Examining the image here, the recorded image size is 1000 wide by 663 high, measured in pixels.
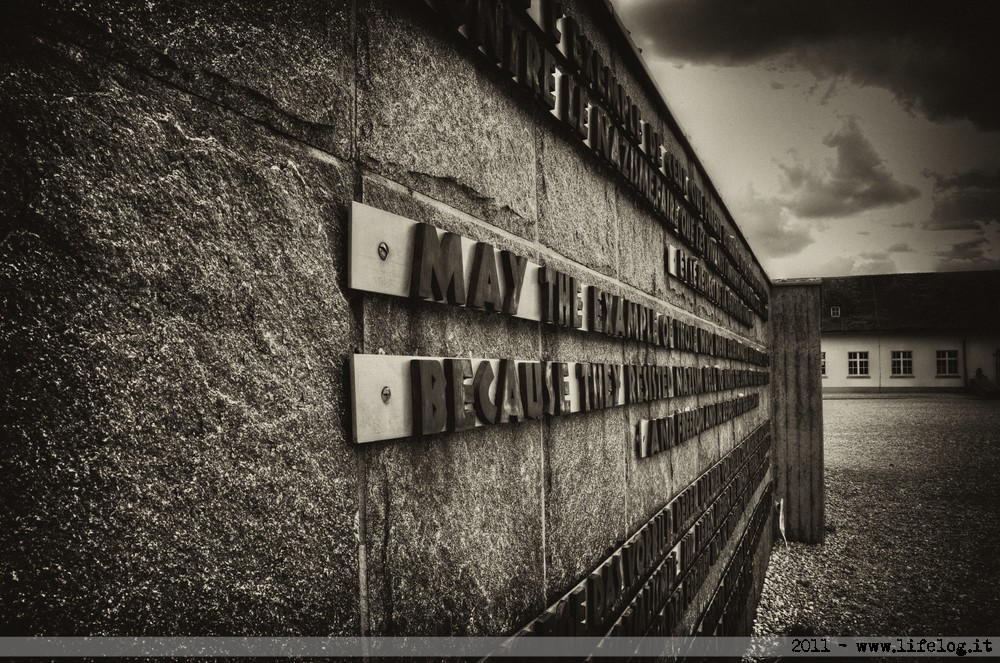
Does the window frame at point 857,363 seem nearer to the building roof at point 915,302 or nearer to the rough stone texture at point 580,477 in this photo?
the building roof at point 915,302

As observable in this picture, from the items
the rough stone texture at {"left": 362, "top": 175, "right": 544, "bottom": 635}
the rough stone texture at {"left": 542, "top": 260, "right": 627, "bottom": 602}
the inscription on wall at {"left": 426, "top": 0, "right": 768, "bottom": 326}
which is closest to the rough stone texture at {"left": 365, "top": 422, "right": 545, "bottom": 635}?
the rough stone texture at {"left": 362, "top": 175, "right": 544, "bottom": 635}

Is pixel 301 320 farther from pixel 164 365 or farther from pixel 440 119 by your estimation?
pixel 440 119

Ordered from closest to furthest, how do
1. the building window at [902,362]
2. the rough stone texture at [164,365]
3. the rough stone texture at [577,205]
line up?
the rough stone texture at [164,365] → the rough stone texture at [577,205] → the building window at [902,362]

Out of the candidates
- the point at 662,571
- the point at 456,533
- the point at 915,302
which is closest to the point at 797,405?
the point at 662,571

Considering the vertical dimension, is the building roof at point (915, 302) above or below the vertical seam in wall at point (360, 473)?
above

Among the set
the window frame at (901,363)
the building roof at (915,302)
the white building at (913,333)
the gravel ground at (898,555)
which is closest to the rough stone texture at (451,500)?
the gravel ground at (898,555)

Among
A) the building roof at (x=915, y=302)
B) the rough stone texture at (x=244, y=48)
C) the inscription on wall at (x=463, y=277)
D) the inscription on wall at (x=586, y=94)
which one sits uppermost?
the building roof at (x=915, y=302)

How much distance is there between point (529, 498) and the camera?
1.69m

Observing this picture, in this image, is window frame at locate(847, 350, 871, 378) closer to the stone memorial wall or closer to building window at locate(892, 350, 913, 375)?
building window at locate(892, 350, 913, 375)

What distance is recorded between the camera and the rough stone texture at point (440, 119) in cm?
118

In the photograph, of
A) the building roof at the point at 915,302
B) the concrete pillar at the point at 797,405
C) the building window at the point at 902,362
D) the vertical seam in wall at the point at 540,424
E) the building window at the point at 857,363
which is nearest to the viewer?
the vertical seam in wall at the point at 540,424

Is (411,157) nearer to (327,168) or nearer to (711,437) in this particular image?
(327,168)

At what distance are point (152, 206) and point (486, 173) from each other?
882 millimetres

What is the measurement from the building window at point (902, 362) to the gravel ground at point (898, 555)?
87.2 feet
